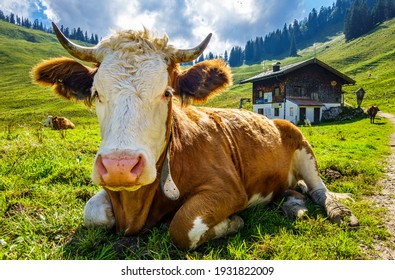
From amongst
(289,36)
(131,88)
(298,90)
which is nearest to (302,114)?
(298,90)

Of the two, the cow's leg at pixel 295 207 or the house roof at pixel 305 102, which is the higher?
the house roof at pixel 305 102

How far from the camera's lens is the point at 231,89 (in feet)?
309

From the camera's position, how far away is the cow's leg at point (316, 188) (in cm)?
392

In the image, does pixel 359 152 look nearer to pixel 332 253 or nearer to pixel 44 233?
pixel 332 253

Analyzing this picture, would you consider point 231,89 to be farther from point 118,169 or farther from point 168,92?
point 118,169

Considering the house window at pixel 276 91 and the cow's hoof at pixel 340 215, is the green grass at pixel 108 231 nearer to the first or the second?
the cow's hoof at pixel 340 215

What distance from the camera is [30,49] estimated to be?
123 metres

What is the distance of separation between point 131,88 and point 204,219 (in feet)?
4.71

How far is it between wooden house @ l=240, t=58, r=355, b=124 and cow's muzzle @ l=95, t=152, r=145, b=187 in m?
36.2

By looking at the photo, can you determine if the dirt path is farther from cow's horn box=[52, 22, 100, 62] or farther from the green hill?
the green hill

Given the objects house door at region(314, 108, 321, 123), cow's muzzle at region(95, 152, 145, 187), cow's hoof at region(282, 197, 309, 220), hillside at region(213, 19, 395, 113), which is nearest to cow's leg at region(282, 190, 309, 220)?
cow's hoof at region(282, 197, 309, 220)

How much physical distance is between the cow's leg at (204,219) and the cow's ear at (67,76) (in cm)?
174

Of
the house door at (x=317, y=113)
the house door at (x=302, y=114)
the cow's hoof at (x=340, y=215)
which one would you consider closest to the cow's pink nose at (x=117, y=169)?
the cow's hoof at (x=340, y=215)

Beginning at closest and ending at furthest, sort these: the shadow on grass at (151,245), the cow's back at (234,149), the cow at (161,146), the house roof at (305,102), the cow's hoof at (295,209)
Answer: the cow at (161,146) < the shadow on grass at (151,245) < the cow's back at (234,149) < the cow's hoof at (295,209) < the house roof at (305,102)
